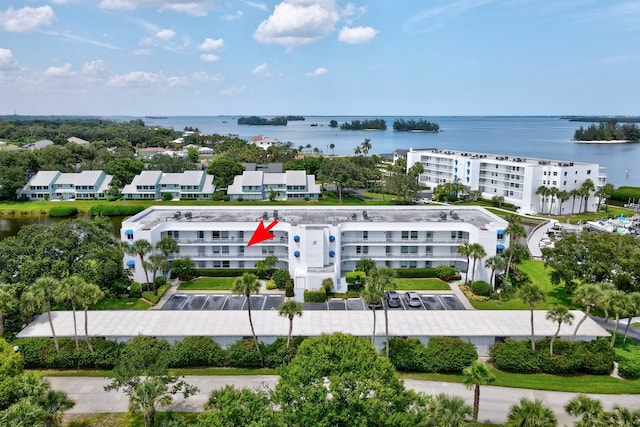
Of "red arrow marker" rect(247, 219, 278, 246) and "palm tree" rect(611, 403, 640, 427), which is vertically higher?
"red arrow marker" rect(247, 219, 278, 246)

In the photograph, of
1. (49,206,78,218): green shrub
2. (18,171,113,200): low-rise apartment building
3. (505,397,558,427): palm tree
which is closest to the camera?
(505,397,558,427): palm tree

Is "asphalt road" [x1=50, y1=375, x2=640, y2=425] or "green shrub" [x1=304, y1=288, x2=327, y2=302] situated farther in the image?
"green shrub" [x1=304, y1=288, x2=327, y2=302]

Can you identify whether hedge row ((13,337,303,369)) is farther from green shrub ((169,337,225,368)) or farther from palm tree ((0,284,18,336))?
palm tree ((0,284,18,336))

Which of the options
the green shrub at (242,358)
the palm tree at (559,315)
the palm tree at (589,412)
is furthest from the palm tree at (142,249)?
the palm tree at (589,412)

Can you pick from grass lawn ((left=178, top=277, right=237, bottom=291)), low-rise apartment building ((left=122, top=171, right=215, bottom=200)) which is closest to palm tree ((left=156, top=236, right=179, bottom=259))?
grass lawn ((left=178, top=277, right=237, bottom=291))

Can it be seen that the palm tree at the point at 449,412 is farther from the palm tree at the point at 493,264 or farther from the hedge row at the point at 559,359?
the palm tree at the point at 493,264

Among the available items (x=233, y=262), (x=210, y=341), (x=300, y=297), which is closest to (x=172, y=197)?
(x=233, y=262)

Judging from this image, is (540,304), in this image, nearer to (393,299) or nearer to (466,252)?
(466,252)
